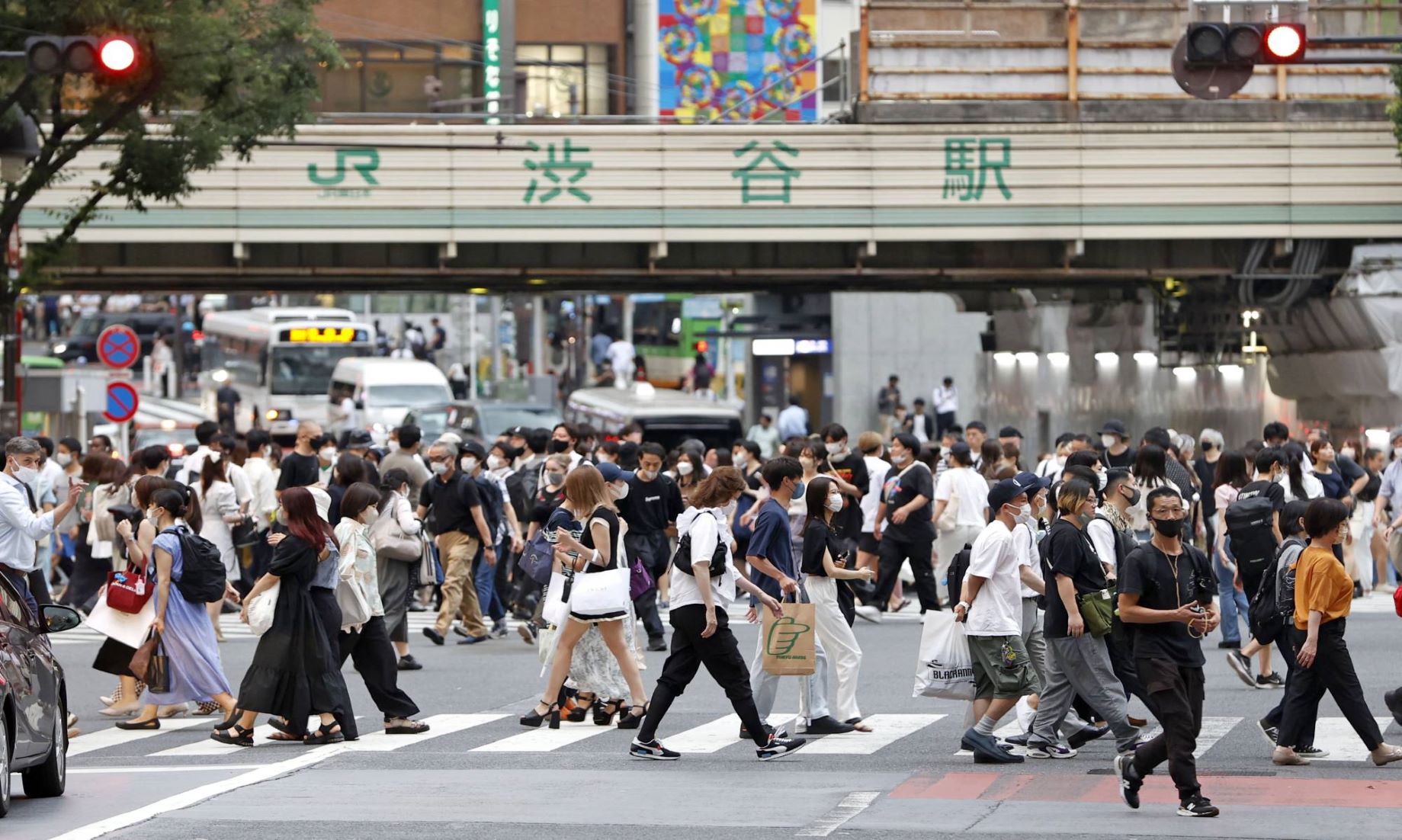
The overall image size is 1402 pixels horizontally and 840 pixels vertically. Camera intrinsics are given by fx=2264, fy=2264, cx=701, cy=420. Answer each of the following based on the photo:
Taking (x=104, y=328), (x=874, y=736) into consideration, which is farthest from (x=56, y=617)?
(x=104, y=328)

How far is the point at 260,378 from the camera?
57125 mm

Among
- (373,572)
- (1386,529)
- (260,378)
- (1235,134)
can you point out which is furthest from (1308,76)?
(260,378)

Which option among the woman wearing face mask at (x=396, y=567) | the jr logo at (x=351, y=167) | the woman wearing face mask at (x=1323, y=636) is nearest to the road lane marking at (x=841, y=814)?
the woman wearing face mask at (x=1323, y=636)

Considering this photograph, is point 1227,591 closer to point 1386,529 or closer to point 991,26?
point 1386,529

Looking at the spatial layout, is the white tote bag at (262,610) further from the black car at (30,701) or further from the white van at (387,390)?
the white van at (387,390)

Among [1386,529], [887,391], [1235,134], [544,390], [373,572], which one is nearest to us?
[373,572]

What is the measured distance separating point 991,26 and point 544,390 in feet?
73.3

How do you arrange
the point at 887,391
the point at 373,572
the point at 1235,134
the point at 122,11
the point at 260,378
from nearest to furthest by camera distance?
the point at 373,572 < the point at 122,11 < the point at 1235,134 < the point at 887,391 < the point at 260,378

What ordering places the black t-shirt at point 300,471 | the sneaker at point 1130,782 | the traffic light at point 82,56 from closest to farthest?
the sneaker at point 1130,782 → the traffic light at point 82,56 → the black t-shirt at point 300,471

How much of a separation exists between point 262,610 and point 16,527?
164 cm

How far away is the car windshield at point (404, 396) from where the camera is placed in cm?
4772

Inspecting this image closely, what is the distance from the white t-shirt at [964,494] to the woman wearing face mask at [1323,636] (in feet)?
27.8

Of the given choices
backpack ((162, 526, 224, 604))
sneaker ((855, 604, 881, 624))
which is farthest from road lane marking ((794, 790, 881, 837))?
sneaker ((855, 604, 881, 624))

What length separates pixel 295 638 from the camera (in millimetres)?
13156
